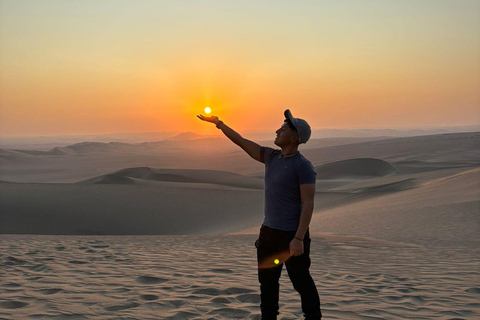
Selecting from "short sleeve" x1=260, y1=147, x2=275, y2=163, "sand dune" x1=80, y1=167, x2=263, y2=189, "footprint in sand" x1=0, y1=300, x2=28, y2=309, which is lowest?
"footprint in sand" x1=0, y1=300, x2=28, y2=309

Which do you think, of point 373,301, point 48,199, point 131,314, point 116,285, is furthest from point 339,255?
point 48,199

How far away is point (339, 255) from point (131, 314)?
14.4 ft

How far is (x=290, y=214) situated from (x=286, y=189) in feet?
0.60

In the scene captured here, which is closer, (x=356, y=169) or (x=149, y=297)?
(x=149, y=297)

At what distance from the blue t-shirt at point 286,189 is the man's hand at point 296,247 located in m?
0.12

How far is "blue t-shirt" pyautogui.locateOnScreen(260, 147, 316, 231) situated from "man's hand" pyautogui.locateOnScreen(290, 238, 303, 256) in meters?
0.12

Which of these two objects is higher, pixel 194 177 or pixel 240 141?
pixel 240 141

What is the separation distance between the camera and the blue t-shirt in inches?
→ 131

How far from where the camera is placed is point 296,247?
330 cm

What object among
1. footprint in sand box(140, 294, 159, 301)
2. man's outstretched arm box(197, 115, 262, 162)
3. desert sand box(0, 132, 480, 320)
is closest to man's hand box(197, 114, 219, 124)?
man's outstretched arm box(197, 115, 262, 162)

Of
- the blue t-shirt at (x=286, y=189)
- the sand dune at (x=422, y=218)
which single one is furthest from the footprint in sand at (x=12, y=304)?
the sand dune at (x=422, y=218)

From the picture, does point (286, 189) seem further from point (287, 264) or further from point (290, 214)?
point (287, 264)

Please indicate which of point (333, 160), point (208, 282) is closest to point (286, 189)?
point (208, 282)

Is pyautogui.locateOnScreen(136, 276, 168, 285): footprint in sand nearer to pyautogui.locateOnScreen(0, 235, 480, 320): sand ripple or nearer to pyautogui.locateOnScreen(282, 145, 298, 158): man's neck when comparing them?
pyautogui.locateOnScreen(0, 235, 480, 320): sand ripple
